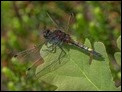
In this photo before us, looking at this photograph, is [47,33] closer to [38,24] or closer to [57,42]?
[57,42]

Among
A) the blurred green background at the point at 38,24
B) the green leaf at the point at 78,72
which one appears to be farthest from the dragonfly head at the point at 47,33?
the blurred green background at the point at 38,24

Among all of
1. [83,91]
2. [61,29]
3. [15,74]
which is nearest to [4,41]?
[15,74]

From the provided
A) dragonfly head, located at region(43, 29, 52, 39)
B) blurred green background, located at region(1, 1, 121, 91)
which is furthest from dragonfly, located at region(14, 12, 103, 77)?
blurred green background, located at region(1, 1, 121, 91)

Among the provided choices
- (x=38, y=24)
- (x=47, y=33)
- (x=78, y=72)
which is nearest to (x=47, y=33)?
(x=47, y=33)

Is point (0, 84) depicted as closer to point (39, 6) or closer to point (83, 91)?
point (39, 6)

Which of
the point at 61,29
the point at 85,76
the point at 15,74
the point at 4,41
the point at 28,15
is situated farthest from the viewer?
the point at 28,15

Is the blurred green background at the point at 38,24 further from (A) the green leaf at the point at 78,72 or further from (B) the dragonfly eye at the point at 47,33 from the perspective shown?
(A) the green leaf at the point at 78,72
